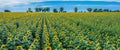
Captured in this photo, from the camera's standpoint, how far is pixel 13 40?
1430 centimetres

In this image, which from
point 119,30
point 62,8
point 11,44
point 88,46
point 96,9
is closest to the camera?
point 88,46

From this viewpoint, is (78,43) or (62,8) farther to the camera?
(62,8)

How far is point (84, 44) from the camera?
13383mm

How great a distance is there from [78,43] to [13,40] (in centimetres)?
272

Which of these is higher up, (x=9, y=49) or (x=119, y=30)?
(x=9, y=49)

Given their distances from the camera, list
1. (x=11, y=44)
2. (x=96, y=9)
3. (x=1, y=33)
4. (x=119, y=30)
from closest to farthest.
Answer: (x=11, y=44) → (x=1, y=33) → (x=119, y=30) → (x=96, y=9)

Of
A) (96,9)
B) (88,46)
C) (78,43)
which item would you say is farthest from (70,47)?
(96,9)

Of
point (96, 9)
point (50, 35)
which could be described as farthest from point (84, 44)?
point (96, 9)

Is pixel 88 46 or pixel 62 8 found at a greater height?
pixel 88 46

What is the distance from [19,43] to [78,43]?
8.18 ft

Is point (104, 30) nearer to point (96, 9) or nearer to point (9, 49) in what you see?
point (9, 49)

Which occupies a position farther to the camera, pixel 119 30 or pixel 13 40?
pixel 119 30

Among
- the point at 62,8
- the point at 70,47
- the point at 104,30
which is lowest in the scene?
the point at 62,8

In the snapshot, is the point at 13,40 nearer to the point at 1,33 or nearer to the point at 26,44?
the point at 26,44
